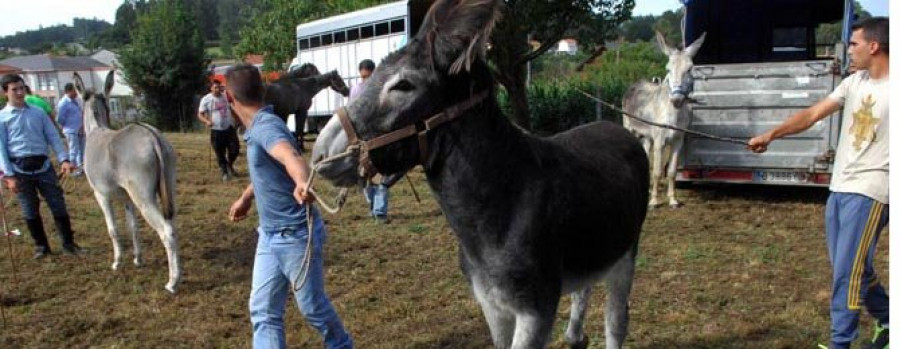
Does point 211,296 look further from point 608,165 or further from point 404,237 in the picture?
point 608,165

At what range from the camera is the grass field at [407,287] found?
4.97 metres

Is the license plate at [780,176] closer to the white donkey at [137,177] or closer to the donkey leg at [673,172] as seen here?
the donkey leg at [673,172]

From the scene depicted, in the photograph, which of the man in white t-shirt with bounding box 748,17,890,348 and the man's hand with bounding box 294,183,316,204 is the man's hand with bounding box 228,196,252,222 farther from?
the man in white t-shirt with bounding box 748,17,890,348

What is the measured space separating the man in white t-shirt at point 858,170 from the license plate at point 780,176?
5.26 metres

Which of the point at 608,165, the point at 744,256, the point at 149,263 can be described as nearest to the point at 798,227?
the point at 744,256

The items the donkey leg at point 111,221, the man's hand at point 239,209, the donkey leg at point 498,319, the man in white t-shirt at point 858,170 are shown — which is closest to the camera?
the donkey leg at point 498,319

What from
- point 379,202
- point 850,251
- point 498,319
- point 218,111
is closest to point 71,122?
point 218,111

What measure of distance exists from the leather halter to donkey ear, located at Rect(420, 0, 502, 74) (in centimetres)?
16

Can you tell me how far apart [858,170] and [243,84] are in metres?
3.33

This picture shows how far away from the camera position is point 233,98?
3590 mm

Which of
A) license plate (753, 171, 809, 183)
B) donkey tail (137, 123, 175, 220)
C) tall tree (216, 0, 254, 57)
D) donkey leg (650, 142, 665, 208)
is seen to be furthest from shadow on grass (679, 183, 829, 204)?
tall tree (216, 0, 254, 57)

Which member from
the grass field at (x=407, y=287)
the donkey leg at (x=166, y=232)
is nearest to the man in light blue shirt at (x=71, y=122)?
the grass field at (x=407, y=287)

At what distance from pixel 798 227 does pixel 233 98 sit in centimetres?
689

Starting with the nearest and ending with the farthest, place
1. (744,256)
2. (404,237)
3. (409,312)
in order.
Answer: (409,312), (744,256), (404,237)
